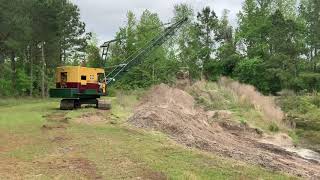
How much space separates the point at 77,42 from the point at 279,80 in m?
23.0

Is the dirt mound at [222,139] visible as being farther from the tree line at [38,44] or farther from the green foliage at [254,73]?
the green foliage at [254,73]

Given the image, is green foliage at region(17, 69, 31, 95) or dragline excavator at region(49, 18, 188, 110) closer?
dragline excavator at region(49, 18, 188, 110)

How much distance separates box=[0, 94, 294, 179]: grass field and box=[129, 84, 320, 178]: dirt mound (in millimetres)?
1172

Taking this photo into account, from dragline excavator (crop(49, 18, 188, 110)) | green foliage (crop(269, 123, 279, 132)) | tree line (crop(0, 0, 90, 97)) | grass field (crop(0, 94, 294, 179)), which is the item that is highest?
tree line (crop(0, 0, 90, 97))

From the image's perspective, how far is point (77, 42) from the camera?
201 ft

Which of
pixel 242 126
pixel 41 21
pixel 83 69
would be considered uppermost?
pixel 41 21

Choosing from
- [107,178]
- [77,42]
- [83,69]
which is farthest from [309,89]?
[107,178]

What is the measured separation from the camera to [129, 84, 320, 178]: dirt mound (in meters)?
18.1

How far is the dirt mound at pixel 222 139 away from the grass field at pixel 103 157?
117cm

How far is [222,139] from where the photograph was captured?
944 inches

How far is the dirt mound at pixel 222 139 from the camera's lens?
18.1 meters

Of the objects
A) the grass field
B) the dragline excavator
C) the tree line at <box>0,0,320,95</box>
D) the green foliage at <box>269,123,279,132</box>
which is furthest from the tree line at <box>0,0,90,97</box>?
the grass field

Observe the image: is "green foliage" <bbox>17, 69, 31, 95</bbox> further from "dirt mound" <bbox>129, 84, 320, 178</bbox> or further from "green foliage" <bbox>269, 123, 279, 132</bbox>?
"green foliage" <bbox>269, 123, 279, 132</bbox>

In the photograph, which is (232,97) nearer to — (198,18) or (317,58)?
(317,58)
